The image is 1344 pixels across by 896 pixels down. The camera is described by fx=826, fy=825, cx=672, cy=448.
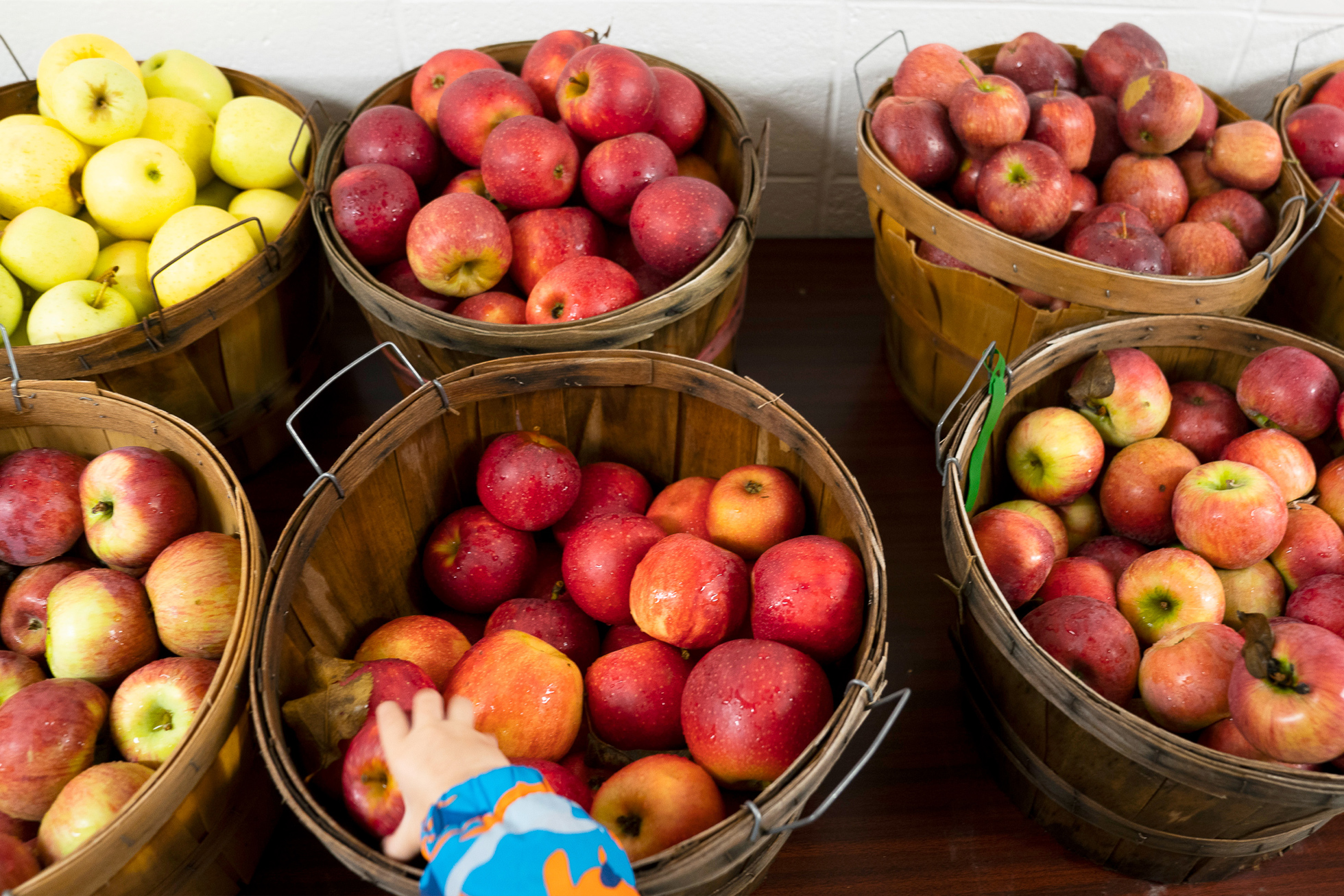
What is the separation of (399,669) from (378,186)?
0.70 meters

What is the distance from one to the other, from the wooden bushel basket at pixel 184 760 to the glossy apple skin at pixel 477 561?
0.22 m

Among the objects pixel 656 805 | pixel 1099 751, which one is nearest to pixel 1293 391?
pixel 1099 751

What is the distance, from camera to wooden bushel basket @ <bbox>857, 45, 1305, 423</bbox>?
107cm

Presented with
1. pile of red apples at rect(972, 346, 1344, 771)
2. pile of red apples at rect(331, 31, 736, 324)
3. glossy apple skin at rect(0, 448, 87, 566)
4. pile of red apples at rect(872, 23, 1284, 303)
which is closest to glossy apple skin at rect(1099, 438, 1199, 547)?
pile of red apples at rect(972, 346, 1344, 771)

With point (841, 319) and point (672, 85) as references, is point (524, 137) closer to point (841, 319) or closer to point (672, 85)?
point (672, 85)

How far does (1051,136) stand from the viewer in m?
1.27

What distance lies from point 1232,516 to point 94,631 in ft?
4.07

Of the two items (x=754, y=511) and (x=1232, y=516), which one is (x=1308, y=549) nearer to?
(x=1232, y=516)

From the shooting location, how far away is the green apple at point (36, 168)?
1.22m

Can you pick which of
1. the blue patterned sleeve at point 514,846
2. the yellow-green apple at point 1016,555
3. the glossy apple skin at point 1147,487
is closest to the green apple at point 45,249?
the blue patterned sleeve at point 514,846

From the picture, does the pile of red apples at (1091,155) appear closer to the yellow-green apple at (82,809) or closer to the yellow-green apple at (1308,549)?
the yellow-green apple at (1308,549)

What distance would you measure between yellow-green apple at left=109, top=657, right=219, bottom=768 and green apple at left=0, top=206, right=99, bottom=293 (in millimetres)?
665

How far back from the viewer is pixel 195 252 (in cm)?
116

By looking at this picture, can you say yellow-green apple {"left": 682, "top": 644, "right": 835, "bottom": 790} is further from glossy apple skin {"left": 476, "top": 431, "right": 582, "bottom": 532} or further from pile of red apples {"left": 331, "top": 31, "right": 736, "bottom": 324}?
pile of red apples {"left": 331, "top": 31, "right": 736, "bottom": 324}
